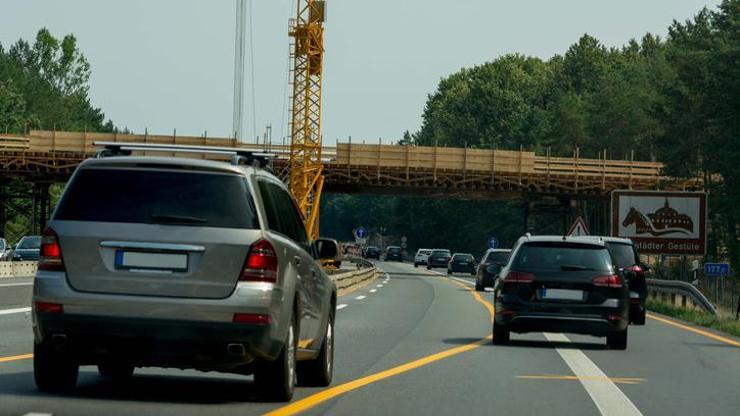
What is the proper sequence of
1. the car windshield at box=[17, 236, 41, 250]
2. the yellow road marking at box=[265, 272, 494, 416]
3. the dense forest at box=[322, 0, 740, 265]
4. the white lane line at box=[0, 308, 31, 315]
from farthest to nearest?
the dense forest at box=[322, 0, 740, 265] → the car windshield at box=[17, 236, 41, 250] → the white lane line at box=[0, 308, 31, 315] → the yellow road marking at box=[265, 272, 494, 416]

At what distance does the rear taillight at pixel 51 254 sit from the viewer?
34.0 feet

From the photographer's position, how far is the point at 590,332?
1961 cm

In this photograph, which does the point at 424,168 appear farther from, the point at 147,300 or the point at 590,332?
the point at 147,300

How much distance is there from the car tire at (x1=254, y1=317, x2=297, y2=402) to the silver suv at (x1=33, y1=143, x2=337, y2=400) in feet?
0.65

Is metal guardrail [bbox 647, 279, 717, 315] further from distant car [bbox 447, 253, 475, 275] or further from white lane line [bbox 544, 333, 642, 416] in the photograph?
distant car [bbox 447, 253, 475, 275]

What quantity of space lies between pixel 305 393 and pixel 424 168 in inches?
2932

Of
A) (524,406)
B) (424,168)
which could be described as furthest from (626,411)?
(424,168)

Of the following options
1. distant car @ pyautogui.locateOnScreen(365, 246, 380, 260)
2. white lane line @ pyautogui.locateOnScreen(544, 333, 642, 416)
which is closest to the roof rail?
white lane line @ pyautogui.locateOnScreen(544, 333, 642, 416)

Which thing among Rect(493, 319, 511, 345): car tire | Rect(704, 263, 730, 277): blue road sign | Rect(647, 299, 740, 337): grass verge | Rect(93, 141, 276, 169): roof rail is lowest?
Rect(647, 299, 740, 337): grass verge

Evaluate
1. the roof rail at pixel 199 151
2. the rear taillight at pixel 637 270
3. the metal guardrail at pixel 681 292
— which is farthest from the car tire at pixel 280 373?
the metal guardrail at pixel 681 292

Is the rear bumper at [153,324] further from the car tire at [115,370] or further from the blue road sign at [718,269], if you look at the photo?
the blue road sign at [718,269]

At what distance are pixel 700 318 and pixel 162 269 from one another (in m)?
21.5

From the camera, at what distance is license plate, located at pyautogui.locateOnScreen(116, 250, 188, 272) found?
10289 mm

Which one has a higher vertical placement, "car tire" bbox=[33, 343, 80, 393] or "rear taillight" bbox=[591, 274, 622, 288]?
"rear taillight" bbox=[591, 274, 622, 288]
